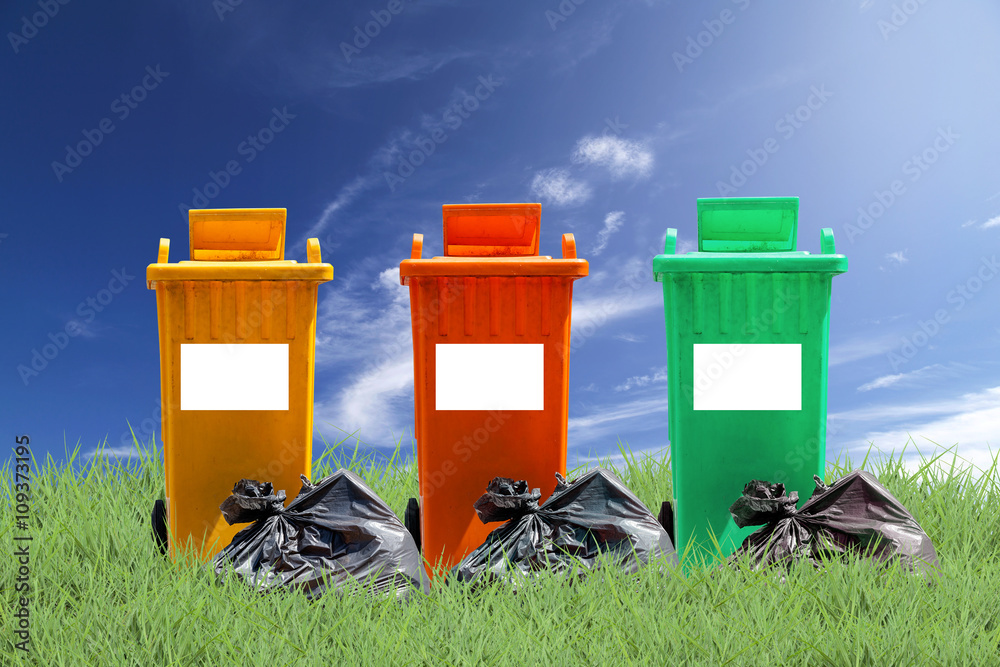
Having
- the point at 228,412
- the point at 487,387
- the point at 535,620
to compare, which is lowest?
the point at 535,620

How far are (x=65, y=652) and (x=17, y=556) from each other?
3.12ft

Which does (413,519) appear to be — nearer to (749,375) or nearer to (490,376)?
(490,376)

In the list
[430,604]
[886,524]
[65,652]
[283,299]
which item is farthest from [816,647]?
[283,299]

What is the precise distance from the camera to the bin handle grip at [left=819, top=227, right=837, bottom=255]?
11.0 feet

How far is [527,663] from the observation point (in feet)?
6.87

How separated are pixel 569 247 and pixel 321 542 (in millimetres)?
1540

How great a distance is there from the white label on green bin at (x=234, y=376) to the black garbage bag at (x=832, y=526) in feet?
6.45

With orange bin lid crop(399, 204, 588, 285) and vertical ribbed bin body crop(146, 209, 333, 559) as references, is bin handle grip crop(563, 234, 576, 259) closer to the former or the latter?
orange bin lid crop(399, 204, 588, 285)

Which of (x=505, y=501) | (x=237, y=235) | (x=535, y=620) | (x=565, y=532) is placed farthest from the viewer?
(x=237, y=235)

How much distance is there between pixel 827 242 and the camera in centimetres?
336

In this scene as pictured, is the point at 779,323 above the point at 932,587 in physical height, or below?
above

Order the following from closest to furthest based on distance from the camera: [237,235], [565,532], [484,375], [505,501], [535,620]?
[535,620] → [565,532] → [505,501] → [484,375] → [237,235]

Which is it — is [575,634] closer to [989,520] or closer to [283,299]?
[283,299]

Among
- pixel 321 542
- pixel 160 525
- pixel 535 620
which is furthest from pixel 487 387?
pixel 160 525
